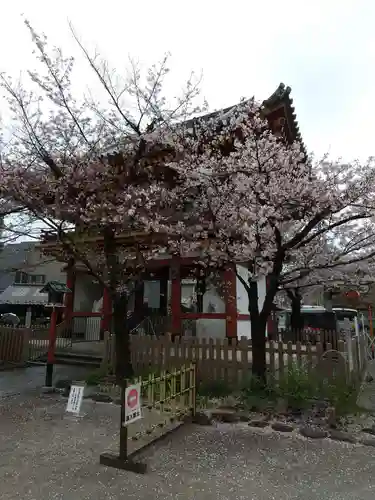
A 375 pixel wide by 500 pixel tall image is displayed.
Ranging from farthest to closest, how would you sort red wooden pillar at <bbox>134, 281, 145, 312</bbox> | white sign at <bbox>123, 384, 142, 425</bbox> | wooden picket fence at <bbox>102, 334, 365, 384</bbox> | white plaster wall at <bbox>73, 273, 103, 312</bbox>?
1. white plaster wall at <bbox>73, 273, 103, 312</bbox>
2. red wooden pillar at <bbox>134, 281, 145, 312</bbox>
3. wooden picket fence at <bbox>102, 334, 365, 384</bbox>
4. white sign at <bbox>123, 384, 142, 425</bbox>

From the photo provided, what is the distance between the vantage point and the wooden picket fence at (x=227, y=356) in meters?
7.16

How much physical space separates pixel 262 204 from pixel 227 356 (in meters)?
3.45

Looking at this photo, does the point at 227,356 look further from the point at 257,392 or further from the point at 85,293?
the point at 85,293

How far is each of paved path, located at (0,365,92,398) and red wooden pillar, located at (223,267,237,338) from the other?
5.30m

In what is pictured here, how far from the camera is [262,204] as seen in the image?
7332 millimetres

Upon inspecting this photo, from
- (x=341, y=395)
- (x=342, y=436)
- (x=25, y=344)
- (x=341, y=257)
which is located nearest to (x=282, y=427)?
(x=342, y=436)

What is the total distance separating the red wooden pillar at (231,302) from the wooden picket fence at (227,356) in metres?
4.40

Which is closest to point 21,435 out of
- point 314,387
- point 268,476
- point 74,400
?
point 74,400

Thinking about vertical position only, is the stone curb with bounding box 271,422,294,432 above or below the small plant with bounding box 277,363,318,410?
below

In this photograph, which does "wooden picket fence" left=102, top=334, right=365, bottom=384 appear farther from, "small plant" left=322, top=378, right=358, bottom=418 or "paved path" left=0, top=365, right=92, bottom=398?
"paved path" left=0, top=365, right=92, bottom=398

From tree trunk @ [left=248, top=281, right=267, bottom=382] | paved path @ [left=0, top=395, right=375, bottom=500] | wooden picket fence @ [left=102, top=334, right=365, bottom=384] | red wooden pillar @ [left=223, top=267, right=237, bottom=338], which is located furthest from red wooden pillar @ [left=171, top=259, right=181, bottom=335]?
paved path @ [left=0, top=395, right=375, bottom=500]

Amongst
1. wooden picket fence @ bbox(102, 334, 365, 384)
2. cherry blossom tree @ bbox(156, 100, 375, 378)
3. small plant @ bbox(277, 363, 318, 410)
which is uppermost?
cherry blossom tree @ bbox(156, 100, 375, 378)

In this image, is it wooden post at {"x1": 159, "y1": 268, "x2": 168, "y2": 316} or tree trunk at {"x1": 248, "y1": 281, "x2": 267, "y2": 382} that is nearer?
tree trunk at {"x1": 248, "y1": 281, "x2": 267, "y2": 382}

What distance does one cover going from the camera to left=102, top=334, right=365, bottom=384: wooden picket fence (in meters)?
7.16
